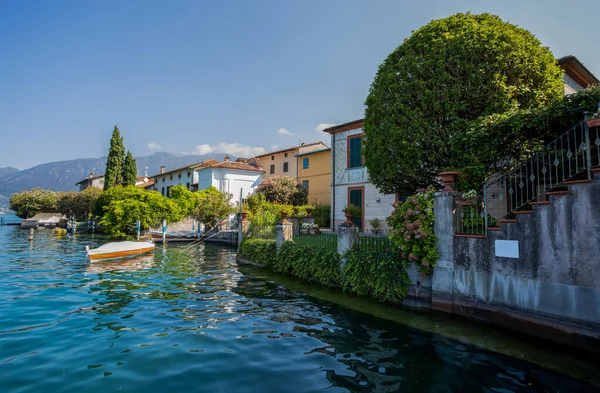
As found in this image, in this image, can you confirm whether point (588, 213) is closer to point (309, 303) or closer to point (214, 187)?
point (309, 303)

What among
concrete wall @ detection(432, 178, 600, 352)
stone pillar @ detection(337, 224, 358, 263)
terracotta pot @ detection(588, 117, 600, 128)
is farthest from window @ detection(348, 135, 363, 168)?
terracotta pot @ detection(588, 117, 600, 128)

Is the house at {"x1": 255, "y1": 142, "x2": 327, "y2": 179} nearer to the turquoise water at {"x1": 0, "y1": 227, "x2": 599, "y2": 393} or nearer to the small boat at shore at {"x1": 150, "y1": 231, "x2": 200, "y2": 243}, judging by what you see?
the small boat at shore at {"x1": 150, "y1": 231, "x2": 200, "y2": 243}

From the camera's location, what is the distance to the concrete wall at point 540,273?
603 cm

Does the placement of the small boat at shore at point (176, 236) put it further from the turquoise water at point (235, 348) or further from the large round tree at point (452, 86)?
the large round tree at point (452, 86)

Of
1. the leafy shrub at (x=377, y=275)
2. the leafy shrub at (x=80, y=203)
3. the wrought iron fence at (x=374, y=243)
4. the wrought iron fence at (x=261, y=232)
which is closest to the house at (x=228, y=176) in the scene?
the wrought iron fence at (x=261, y=232)

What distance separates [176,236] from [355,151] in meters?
18.2

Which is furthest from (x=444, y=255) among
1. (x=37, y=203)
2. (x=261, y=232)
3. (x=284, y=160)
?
(x=37, y=203)

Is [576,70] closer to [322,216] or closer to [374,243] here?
[374,243]

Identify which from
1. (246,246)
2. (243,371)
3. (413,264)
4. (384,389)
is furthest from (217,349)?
(246,246)

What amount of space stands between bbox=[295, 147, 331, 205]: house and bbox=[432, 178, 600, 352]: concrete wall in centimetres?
1975

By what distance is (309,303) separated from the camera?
378 inches

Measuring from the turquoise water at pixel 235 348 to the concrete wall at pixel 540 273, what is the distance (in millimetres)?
634

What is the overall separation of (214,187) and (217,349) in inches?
1245

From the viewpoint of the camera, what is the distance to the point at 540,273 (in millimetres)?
6664
